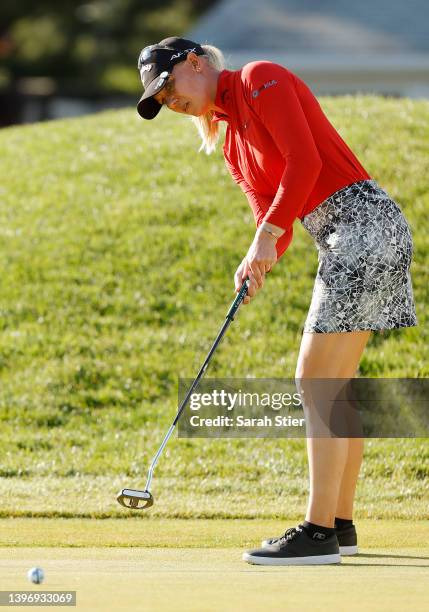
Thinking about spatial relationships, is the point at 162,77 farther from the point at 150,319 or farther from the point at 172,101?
the point at 150,319

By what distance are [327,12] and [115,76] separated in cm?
1530

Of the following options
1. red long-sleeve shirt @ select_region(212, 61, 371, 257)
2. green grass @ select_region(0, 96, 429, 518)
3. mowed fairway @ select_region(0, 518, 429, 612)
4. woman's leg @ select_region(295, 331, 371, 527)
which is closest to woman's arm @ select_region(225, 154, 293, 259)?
red long-sleeve shirt @ select_region(212, 61, 371, 257)

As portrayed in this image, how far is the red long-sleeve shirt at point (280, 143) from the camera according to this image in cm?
416

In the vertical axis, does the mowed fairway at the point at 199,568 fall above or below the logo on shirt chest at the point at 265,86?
below

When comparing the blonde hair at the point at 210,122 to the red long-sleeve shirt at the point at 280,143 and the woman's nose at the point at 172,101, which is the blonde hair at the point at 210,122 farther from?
the woman's nose at the point at 172,101

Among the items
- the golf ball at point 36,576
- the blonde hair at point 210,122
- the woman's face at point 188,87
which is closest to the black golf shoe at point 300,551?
the golf ball at point 36,576

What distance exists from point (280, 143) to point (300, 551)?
1499 millimetres

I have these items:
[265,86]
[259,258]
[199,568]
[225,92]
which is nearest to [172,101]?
[225,92]

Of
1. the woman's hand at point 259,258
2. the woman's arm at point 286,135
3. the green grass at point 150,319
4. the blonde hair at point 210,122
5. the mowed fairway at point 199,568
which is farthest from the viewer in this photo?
the green grass at point 150,319

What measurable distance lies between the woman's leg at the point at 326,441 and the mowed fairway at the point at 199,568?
0.77ft

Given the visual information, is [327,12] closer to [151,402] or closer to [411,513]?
[151,402]

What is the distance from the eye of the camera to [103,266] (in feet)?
31.6

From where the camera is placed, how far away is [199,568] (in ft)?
12.8

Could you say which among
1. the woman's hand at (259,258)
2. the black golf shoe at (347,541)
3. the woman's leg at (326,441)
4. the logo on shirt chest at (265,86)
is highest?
the logo on shirt chest at (265,86)
